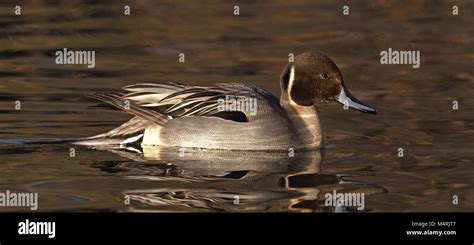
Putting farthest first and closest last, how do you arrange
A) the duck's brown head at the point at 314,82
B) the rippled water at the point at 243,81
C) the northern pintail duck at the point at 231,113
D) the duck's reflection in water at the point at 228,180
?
the duck's brown head at the point at 314,82, the northern pintail duck at the point at 231,113, the rippled water at the point at 243,81, the duck's reflection in water at the point at 228,180

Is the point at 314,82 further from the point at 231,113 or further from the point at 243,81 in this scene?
the point at 243,81

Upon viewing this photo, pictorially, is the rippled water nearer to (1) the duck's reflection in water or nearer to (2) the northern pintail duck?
(1) the duck's reflection in water

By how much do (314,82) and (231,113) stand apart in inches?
33.6

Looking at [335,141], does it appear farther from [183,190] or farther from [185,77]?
[185,77]

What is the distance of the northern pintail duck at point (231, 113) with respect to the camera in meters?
11.5

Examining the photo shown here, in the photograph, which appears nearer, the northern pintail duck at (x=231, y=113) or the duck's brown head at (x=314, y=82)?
the northern pintail duck at (x=231, y=113)

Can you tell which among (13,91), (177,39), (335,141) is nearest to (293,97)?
(335,141)

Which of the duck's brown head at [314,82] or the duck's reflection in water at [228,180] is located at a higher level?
the duck's brown head at [314,82]

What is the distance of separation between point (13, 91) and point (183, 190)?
4.40 m

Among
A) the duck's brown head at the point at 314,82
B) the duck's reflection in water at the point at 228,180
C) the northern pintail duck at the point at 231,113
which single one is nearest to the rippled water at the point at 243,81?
the duck's reflection in water at the point at 228,180

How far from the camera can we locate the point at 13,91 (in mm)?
13867

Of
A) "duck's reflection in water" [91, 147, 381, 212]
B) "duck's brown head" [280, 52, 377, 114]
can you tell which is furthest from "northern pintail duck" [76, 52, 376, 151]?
"duck's reflection in water" [91, 147, 381, 212]

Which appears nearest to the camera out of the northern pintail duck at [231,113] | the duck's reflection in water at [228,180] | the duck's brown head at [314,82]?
the duck's reflection in water at [228,180]

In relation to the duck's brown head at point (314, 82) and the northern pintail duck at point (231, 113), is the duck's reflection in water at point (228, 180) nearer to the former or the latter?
the northern pintail duck at point (231, 113)
